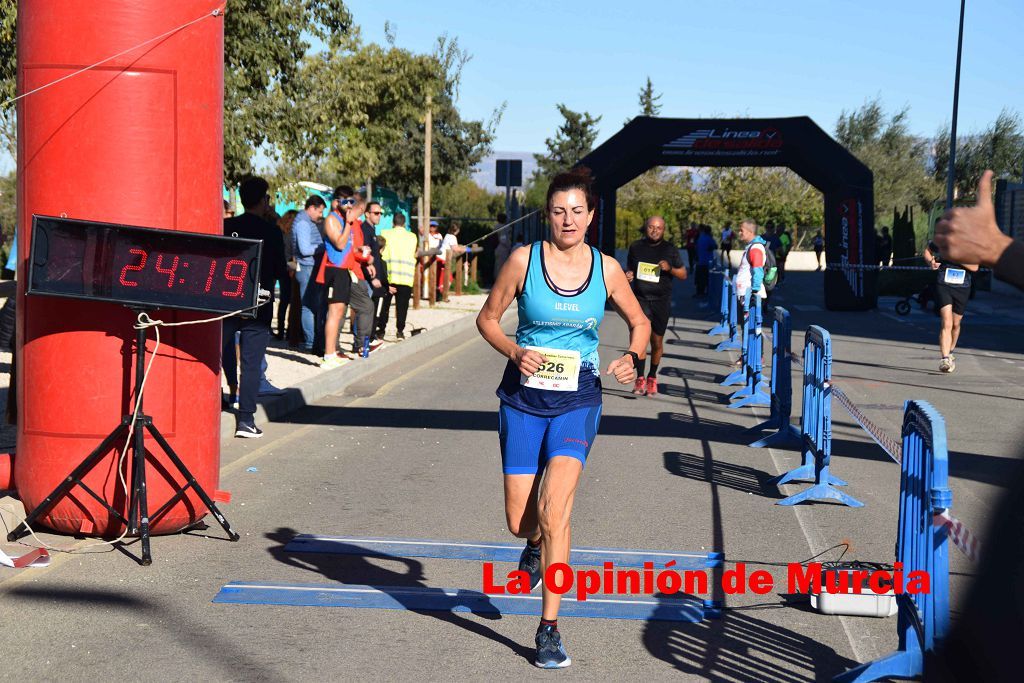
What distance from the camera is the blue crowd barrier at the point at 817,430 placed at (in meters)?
8.13

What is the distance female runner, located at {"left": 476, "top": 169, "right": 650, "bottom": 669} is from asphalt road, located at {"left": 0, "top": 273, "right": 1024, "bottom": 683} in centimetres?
61

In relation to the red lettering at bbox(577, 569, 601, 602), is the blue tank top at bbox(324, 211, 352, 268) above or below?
above

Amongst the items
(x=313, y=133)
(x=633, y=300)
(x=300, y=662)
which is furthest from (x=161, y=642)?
(x=313, y=133)

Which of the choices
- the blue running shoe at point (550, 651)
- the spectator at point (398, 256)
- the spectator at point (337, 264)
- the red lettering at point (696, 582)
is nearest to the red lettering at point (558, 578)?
the blue running shoe at point (550, 651)

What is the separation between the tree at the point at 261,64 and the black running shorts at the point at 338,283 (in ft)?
14.5

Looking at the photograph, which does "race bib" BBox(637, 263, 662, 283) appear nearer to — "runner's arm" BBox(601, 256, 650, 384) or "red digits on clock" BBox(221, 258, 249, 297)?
"red digits on clock" BBox(221, 258, 249, 297)

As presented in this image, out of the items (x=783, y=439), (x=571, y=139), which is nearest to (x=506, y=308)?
(x=783, y=439)

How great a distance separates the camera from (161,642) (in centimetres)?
515

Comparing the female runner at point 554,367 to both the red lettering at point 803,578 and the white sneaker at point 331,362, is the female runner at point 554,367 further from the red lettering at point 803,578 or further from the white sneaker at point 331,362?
the white sneaker at point 331,362

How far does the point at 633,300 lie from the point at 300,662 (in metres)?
2.07

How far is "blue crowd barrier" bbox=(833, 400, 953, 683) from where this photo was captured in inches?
171

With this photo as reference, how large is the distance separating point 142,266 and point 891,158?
71.5m

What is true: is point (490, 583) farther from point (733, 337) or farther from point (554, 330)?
point (733, 337)

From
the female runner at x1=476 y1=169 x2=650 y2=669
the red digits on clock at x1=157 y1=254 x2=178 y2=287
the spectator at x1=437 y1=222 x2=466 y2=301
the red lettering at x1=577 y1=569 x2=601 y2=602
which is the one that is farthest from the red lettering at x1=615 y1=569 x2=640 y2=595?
the spectator at x1=437 y1=222 x2=466 y2=301
